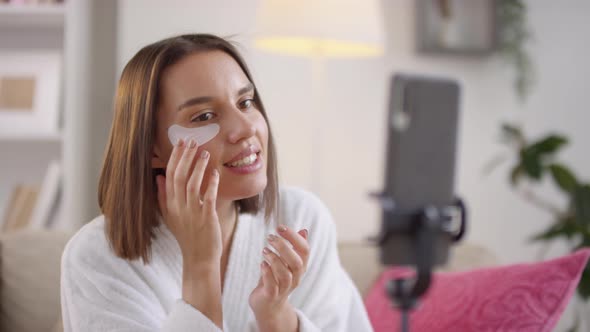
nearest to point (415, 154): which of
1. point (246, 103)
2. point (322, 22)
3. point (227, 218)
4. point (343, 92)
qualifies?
point (246, 103)

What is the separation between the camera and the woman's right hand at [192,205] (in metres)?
0.94

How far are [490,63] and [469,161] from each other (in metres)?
0.42

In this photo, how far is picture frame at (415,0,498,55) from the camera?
8.91 ft

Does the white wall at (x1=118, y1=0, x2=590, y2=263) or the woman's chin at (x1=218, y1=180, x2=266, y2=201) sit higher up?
the woman's chin at (x1=218, y1=180, x2=266, y2=201)

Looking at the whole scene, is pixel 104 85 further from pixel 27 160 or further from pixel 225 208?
pixel 225 208

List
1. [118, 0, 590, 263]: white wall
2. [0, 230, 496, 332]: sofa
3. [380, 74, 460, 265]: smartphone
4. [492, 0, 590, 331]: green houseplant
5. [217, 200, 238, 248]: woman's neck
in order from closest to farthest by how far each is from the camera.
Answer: [380, 74, 460, 265]: smartphone
[217, 200, 238, 248]: woman's neck
[0, 230, 496, 332]: sofa
[492, 0, 590, 331]: green houseplant
[118, 0, 590, 263]: white wall

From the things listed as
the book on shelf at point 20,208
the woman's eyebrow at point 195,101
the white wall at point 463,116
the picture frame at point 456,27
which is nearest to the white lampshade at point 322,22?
the white wall at point 463,116

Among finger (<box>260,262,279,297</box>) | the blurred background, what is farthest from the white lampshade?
finger (<box>260,262,279,297</box>)

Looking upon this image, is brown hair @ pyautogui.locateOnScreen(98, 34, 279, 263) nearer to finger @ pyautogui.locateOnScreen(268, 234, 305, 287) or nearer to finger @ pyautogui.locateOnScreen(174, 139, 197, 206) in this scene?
finger @ pyautogui.locateOnScreen(174, 139, 197, 206)

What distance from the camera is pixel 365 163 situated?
→ 2746 millimetres

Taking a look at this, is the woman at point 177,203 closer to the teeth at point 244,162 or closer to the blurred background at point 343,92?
the teeth at point 244,162

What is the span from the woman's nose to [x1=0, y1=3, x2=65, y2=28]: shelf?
65.3 inches

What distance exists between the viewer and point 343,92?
273 cm

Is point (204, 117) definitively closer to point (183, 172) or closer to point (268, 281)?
point (183, 172)
